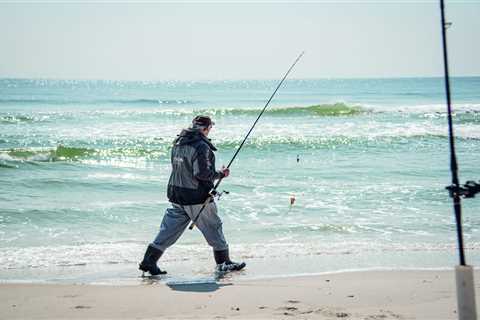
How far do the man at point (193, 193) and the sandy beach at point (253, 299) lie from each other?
0.49 meters

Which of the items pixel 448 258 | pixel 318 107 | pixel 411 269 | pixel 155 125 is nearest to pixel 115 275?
pixel 411 269

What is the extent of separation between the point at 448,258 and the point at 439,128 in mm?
19667

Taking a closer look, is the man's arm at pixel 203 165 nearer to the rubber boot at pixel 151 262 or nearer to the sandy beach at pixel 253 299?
the rubber boot at pixel 151 262

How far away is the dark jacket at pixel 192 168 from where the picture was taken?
21.6ft

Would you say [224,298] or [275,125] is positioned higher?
[275,125]

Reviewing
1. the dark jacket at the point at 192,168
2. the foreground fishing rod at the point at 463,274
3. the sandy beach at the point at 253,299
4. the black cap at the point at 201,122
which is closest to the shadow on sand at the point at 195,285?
the sandy beach at the point at 253,299

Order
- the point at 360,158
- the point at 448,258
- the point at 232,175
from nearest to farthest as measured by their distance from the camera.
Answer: the point at 448,258 < the point at 232,175 < the point at 360,158

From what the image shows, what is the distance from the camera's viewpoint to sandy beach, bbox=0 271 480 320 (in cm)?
509

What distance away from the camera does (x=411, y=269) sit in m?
6.84

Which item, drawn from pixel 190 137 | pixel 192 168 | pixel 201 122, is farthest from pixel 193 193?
pixel 201 122

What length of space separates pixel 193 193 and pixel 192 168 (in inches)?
9.3

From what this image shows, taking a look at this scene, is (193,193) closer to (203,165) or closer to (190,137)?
(203,165)

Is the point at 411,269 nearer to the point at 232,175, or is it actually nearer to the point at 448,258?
the point at 448,258

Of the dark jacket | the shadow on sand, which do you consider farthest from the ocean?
the dark jacket
